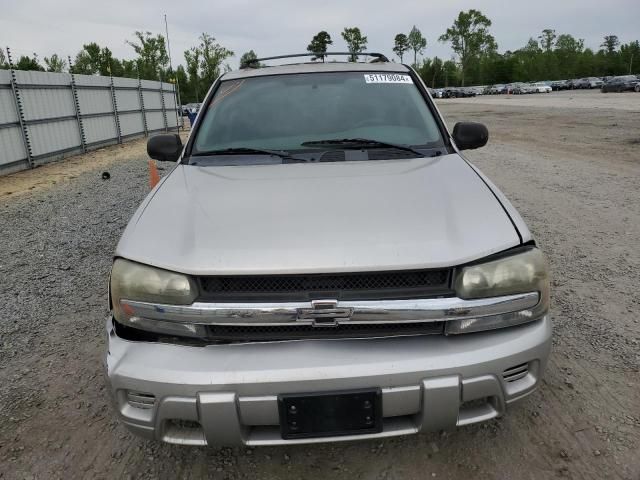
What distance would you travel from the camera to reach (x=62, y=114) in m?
13.0

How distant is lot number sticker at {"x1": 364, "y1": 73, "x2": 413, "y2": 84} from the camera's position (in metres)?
3.05

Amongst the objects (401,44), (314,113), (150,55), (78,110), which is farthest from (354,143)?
(401,44)

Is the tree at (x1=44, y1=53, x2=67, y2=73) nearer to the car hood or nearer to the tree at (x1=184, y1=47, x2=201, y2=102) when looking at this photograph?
the tree at (x1=184, y1=47, x2=201, y2=102)

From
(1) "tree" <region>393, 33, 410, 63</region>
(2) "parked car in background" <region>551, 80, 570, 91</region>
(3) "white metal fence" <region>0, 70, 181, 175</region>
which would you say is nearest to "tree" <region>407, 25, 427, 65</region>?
(1) "tree" <region>393, 33, 410, 63</region>

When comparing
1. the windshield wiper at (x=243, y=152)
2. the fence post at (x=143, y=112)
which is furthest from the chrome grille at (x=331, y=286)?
the fence post at (x=143, y=112)

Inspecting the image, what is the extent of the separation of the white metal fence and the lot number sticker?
10.3 metres

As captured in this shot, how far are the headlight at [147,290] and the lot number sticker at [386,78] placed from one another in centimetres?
197

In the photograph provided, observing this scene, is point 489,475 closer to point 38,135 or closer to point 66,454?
point 66,454

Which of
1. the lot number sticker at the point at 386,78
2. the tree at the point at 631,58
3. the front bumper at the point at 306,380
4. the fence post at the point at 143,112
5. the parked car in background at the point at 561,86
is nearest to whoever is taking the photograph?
the front bumper at the point at 306,380

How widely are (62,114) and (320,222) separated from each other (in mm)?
13648

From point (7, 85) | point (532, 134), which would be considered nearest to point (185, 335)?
point (7, 85)

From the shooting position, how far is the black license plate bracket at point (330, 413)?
5.15 ft

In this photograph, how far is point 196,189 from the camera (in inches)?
86.7

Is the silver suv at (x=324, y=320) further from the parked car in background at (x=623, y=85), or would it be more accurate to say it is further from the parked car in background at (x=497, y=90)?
the parked car in background at (x=497, y=90)
